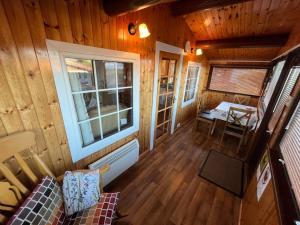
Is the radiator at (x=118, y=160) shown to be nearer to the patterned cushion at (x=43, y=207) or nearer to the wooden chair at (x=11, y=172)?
the patterned cushion at (x=43, y=207)

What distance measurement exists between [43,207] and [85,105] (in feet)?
2.91

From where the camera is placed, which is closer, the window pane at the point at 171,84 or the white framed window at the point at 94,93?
the white framed window at the point at 94,93

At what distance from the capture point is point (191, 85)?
3.73 m

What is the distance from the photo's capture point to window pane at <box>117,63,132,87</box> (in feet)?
5.31

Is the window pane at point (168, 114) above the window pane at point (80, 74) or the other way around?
the other way around

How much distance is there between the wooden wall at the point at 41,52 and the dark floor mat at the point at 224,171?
1884 mm

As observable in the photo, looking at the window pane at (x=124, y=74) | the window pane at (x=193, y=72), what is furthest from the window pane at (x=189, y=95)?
the window pane at (x=124, y=74)

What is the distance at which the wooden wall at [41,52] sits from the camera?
2.81ft

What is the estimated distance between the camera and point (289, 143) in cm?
106

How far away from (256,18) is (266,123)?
1.65m

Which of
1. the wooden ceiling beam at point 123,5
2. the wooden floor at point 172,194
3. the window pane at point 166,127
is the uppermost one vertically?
the wooden ceiling beam at point 123,5

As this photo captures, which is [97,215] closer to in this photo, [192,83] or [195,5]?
[195,5]

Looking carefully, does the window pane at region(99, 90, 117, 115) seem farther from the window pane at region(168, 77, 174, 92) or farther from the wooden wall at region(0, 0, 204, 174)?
the window pane at region(168, 77, 174, 92)

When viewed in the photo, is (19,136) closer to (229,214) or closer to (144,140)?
(144,140)
